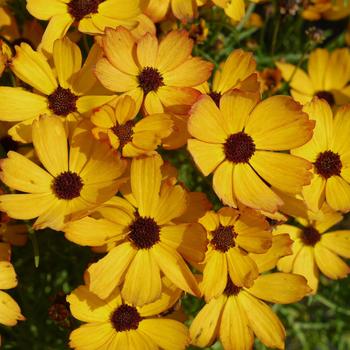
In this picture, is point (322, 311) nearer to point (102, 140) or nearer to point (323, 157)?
point (323, 157)

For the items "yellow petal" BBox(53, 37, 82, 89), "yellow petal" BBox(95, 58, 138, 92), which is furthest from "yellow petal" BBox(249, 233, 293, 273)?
"yellow petal" BBox(53, 37, 82, 89)

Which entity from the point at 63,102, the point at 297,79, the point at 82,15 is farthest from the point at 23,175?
the point at 297,79

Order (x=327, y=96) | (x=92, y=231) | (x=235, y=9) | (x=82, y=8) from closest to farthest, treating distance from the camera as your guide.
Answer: (x=92, y=231) < (x=82, y=8) < (x=235, y=9) < (x=327, y=96)

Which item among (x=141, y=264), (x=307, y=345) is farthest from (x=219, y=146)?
(x=307, y=345)

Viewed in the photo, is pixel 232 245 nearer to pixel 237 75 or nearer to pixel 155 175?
pixel 155 175

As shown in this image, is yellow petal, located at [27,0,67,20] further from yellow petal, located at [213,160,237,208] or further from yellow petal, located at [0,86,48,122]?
yellow petal, located at [213,160,237,208]

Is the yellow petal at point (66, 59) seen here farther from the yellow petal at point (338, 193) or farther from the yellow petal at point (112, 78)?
the yellow petal at point (338, 193)

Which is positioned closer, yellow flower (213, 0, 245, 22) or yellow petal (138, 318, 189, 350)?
yellow petal (138, 318, 189, 350)
